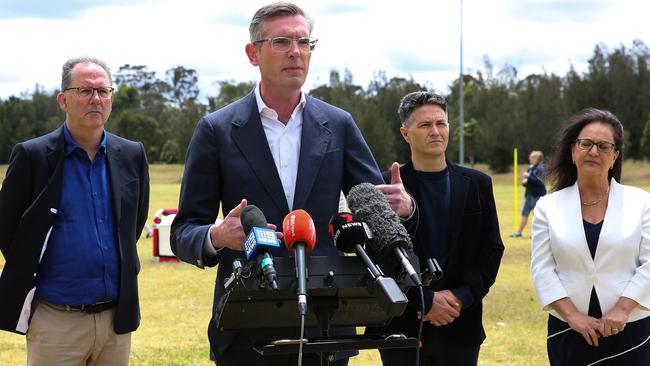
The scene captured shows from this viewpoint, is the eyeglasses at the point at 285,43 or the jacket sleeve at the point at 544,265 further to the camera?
the jacket sleeve at the point at 544,265

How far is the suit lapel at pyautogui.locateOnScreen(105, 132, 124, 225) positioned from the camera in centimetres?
538

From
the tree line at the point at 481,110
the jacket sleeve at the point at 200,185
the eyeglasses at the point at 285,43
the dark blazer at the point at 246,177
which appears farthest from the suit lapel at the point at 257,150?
the tree line at the point at 481,110

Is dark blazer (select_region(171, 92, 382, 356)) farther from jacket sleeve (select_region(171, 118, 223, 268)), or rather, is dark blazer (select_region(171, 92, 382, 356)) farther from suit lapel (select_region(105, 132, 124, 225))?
suit lapel (select_region(105, 132, 124, 225))

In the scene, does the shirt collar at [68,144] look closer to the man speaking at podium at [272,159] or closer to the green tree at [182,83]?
the man speaking at podium at [272,159]

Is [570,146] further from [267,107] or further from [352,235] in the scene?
[352,235]

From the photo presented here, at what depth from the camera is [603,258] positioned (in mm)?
5480

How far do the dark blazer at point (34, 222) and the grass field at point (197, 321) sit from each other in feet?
12.2

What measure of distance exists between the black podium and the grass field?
616 cm

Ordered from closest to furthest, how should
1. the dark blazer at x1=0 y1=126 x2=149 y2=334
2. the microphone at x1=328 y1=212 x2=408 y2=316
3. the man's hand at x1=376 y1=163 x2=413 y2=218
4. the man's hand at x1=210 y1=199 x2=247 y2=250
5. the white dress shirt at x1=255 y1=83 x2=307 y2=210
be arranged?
1. the microphone at x1=328 y1=212 x2=408 y2=316
2. the man's hand at x1=210 y1=199 x2=247 y2=250
3. the man's hand at x1=376 y1=163 x2=413 y2=218
4. the white dress shirt at x1=255 y1=83 x2=307 y2=210
5. the dark blazer at x1=0 y1=126 x2=149 y2=334

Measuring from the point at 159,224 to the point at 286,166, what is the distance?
562 inches

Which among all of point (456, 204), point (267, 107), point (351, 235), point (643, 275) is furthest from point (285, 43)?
point (643, 275)

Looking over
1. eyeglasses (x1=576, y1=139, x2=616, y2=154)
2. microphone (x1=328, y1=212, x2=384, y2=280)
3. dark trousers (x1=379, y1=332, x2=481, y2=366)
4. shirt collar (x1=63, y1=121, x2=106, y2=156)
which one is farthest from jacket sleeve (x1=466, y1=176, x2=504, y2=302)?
microphone (x1=328, y1=212, x2=384, y2=280)

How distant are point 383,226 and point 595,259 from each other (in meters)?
2.68

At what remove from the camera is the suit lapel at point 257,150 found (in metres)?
4.03
